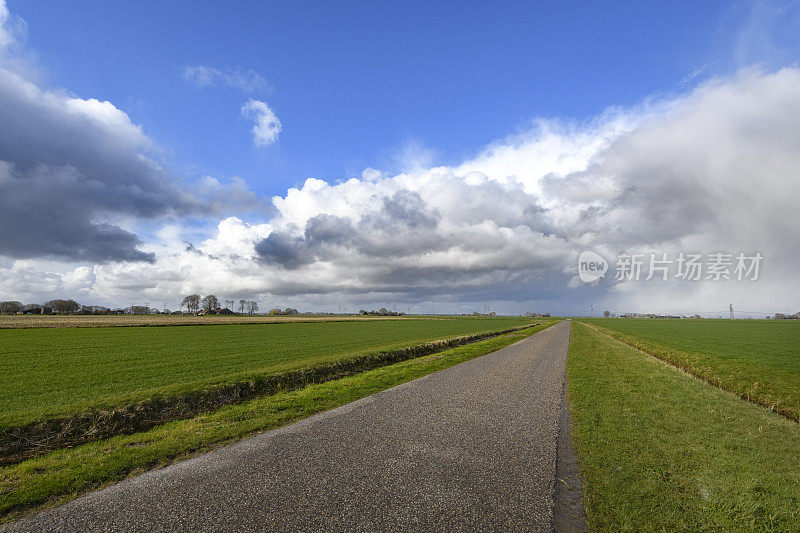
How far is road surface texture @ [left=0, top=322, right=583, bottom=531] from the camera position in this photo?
5.25m

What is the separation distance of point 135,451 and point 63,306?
22527 cm

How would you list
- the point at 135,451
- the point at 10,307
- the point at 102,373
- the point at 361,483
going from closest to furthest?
the point at 361,483
the point at 135,451
the point at 102,373
the point at 10,307

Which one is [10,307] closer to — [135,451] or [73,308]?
[73,308]

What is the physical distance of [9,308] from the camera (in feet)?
527

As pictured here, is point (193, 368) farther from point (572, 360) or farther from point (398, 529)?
point (572, 360)

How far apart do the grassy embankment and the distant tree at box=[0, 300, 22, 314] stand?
739 ft

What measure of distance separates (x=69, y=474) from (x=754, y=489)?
13215mm

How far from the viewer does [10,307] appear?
161m

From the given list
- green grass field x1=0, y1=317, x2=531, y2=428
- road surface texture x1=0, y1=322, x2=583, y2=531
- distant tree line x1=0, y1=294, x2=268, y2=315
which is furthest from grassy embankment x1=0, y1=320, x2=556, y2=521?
distant tree line x1=0, y1=294, x2=268, y2=315

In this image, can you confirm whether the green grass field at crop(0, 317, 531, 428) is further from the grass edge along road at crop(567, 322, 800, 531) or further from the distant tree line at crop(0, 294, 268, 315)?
the distant tree line at crop(0, 294, 268, 315)

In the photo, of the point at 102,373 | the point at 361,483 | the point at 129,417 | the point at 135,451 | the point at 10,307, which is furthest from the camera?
the point at 10,307

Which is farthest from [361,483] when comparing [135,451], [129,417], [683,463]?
[129,417]

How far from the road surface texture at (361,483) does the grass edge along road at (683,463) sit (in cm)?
71

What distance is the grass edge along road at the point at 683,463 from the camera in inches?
216
